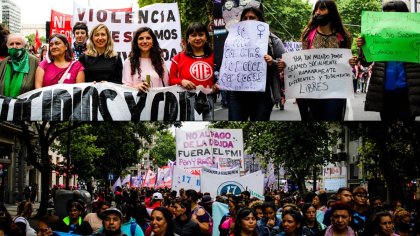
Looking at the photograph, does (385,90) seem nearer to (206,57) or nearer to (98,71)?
(206,57)

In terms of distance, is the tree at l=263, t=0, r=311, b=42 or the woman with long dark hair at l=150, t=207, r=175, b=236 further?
the tree at l=263, t=0, r=311, b=42

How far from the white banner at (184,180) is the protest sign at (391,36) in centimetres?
1384

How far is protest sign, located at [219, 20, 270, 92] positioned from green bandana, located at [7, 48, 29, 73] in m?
2.67

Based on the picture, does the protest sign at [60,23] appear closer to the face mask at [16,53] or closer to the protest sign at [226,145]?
the protest sign at [226,145]

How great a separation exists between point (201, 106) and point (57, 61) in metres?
2.09

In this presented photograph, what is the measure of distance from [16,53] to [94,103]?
1241 mm

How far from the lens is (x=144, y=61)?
1187 cm

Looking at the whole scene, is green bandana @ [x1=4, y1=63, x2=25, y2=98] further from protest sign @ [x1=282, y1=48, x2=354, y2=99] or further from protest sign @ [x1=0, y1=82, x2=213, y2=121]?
protest sign @ [x1=282, y1=48, x2=354, y2=99]

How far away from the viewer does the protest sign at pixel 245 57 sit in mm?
11102

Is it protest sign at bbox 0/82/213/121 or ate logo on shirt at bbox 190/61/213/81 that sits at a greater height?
ate logo on shirt at bbox 190/61/213/81

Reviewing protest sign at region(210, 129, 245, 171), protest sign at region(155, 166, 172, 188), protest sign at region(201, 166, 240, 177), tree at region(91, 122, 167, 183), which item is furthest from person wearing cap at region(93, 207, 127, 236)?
tree at region(91, 122, 167, 183)

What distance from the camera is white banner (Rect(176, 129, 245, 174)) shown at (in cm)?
2411

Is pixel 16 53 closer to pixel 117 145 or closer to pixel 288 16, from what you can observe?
pixel 288 16

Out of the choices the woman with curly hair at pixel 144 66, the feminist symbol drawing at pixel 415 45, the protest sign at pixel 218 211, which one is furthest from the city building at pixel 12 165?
the feminist symbol drawing at pixel 415 45
